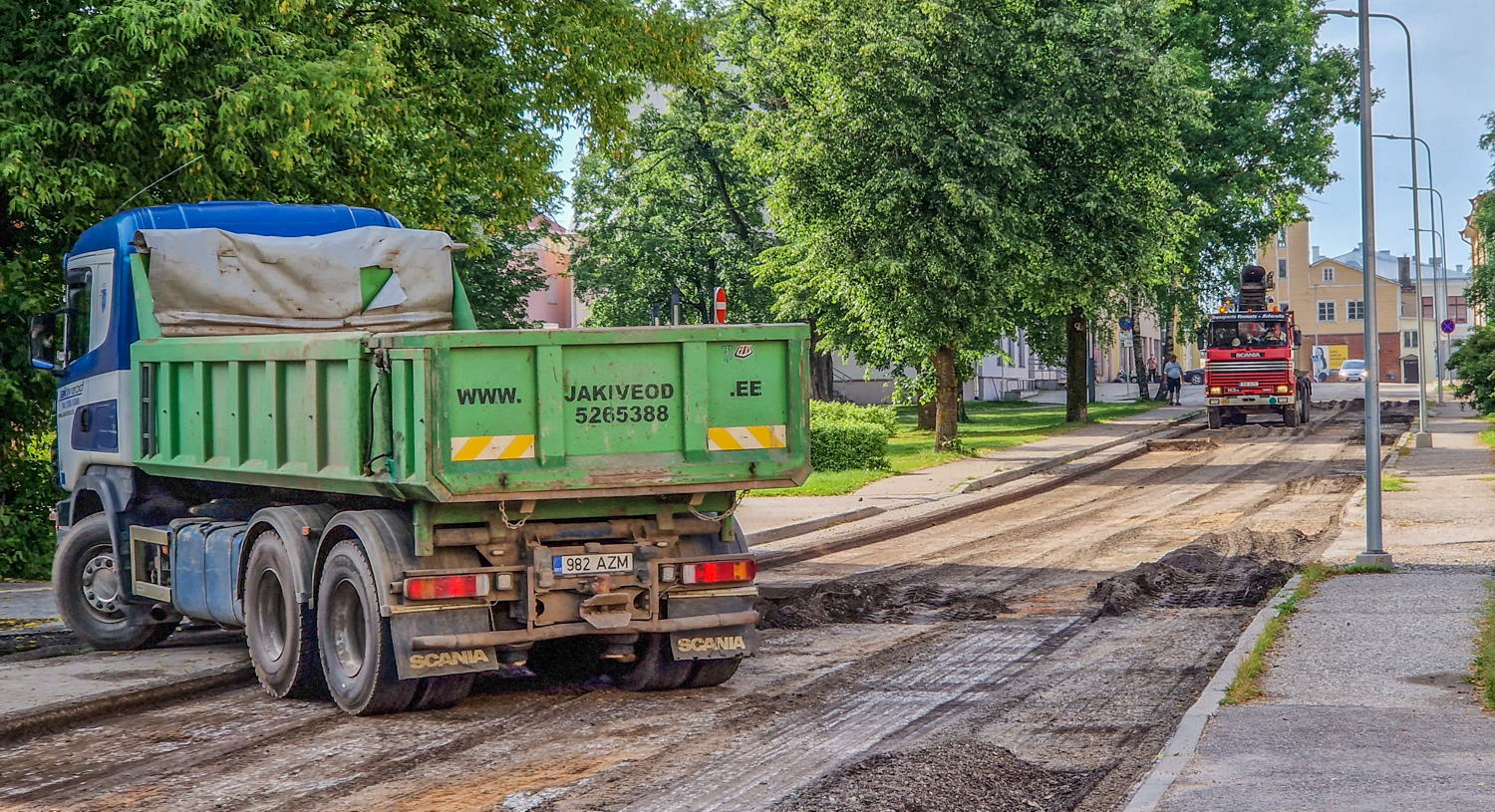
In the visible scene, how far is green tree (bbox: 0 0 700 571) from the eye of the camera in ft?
44.7

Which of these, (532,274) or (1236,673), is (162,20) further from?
(532,274)

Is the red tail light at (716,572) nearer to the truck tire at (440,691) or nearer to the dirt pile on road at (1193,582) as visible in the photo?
the truck tire at (440,691)

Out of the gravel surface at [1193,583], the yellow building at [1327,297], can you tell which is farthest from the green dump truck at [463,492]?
the yellow building at [1327,297]

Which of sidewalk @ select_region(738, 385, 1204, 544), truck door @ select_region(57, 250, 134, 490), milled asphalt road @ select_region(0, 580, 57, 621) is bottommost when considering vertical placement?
milled asphalt road @ select_region(0, 580, 57, 621)

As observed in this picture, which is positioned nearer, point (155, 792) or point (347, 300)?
point (155, 792)

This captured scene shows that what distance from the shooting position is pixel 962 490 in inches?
976

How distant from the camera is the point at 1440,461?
2805cm

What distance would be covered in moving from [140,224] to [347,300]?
1700 mm

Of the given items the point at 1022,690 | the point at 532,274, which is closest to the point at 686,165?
the point at 532,274

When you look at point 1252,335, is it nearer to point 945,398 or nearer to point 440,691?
point 945,398

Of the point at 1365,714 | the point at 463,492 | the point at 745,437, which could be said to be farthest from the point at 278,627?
the point at 1365,714

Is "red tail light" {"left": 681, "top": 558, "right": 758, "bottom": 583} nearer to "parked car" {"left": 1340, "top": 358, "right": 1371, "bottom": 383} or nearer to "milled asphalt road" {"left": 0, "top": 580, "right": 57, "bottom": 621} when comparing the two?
"milled asphalt road" {"left": 0, "top": 580, "right": 57, "bottom": 621}

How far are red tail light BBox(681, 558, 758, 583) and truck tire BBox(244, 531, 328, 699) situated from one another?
2198 millimetres

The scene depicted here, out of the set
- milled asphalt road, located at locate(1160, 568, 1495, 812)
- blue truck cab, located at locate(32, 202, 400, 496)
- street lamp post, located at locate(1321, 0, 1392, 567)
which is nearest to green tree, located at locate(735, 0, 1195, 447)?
street lamp post, located at locate(1321, 0, 1392, 567)
